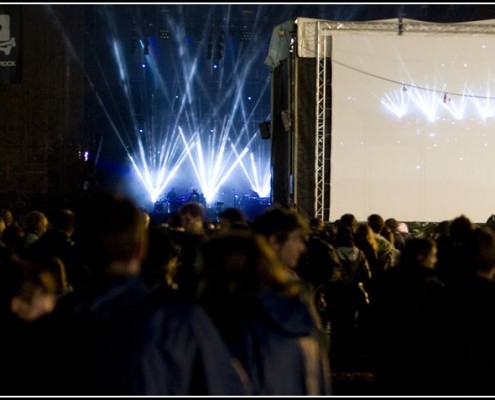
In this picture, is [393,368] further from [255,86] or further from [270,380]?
[255,86]

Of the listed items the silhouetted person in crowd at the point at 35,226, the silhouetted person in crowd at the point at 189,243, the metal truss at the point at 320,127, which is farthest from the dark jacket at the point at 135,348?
the metal truss at the point at 320,127

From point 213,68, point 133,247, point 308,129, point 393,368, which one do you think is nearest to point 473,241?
point 393,368

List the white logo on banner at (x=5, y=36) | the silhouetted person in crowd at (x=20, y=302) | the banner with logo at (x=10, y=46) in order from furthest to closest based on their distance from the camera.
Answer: the white logo on banner at (x=5, y=36) → the banner with logo at (x=10, y=46) → the silhouetted person in crowd at (x=20, y=302)

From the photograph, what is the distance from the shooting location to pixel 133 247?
234 centimetres

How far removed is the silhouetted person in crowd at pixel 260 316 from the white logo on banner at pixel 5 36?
18.1m

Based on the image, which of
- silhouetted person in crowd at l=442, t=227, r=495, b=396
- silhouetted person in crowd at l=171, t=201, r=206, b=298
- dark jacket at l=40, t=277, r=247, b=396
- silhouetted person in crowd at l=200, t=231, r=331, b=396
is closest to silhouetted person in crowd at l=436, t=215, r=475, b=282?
silhouetted person in crowd at l=442, t=227, r=495, b=396

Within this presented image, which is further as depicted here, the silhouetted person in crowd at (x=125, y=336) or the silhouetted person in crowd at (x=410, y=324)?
the silhouetted person in crowd at (x=410, y=324)

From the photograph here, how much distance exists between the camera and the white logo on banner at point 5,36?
19380 mm

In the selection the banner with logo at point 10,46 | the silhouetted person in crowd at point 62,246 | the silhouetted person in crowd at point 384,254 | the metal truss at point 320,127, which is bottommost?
the silhouetted person in crowd at point 384,254

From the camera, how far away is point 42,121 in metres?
23.4

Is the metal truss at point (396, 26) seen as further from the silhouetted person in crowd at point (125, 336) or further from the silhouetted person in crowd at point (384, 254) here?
the silhouetted person in crowd at point (125, 336)

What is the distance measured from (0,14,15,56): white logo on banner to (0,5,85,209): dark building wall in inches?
103

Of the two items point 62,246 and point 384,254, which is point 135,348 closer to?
point 62,246

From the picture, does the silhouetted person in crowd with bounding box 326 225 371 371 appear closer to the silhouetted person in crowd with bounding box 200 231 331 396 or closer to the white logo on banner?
the silhouetted person in crowd with bounding box 200 231 331 396
